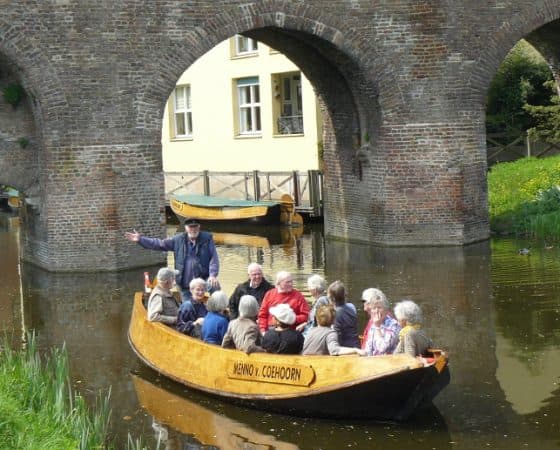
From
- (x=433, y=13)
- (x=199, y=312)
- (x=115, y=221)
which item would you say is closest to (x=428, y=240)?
(x=433, y=13)

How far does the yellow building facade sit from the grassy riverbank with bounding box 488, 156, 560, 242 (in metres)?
6.86

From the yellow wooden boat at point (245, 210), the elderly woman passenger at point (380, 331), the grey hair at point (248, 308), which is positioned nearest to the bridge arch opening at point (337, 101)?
the yellow wooden boat at point (245, 210)

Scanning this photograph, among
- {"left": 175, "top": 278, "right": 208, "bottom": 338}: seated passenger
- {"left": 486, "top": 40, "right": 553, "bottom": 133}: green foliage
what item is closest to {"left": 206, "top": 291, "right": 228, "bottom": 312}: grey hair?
{"left": 175, "top": 278, "right": 208, "bottom": 338}: seated passenger

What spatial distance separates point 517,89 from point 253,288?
813 inches

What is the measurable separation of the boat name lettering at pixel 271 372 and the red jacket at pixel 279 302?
110 cm

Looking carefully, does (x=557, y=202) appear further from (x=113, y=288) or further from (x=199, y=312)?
(x=199, y=312)

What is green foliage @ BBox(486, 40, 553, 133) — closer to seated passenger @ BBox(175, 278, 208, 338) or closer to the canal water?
the canal water

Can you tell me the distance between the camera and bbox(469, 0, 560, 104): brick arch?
23031 mm

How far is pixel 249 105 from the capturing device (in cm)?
3572

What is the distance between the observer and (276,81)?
114ft

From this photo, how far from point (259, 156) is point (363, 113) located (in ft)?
38.1

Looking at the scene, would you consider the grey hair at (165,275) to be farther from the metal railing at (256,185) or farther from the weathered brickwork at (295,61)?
the metal railing at (256,185)

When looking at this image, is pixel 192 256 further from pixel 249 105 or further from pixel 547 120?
pixel 249 105

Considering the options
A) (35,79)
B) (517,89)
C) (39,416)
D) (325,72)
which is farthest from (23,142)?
(517,89)
